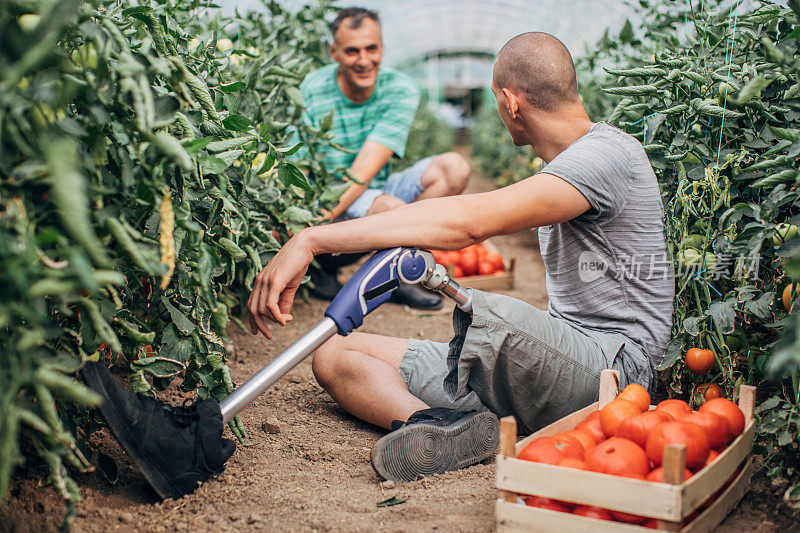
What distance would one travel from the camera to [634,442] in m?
1.35

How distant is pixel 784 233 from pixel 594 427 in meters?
0.71

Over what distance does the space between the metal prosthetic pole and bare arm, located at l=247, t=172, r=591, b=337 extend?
0.17 ft

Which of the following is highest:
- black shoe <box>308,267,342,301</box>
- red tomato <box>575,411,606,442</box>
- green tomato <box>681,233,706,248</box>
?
green tomato <box>681,233,706,248</box>

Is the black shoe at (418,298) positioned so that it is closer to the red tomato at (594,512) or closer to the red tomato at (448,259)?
the red tomato at (448,259)

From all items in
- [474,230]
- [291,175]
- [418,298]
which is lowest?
[418,298]

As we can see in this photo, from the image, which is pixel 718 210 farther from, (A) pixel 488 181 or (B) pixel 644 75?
(A) pixel 488 181

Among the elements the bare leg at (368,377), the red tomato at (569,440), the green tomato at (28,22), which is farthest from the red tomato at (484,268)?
the green tomato at (28,22)

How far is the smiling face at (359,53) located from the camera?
366 centimetres

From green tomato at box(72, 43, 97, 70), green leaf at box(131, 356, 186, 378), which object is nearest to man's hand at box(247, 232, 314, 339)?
green leaf at box(131, 356, 186, 378)

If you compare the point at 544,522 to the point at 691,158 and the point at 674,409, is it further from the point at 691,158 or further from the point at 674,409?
the point at 691,158

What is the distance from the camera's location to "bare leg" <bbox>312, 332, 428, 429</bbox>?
1.92 meters

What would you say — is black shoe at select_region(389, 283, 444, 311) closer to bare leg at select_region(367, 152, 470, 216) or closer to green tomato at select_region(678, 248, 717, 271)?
bare leg at select_region(367, 152, 470, 216)

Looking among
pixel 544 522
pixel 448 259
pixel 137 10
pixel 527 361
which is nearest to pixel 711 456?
pixel 544 522

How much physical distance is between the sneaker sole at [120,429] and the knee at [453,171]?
2.54 metres
